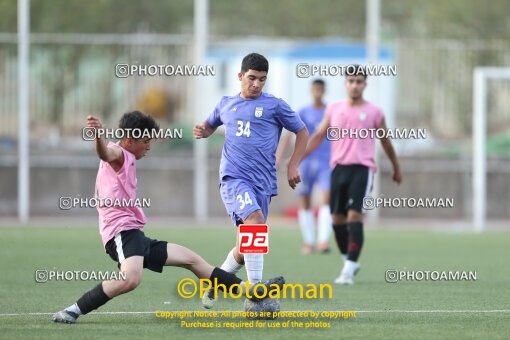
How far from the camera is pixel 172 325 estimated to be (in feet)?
28.7

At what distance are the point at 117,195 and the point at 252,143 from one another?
140cm

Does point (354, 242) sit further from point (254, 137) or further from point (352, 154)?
point (254, 137)

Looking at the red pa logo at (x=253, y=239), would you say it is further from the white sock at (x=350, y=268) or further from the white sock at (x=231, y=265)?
the white sock at (x=350, y=268)

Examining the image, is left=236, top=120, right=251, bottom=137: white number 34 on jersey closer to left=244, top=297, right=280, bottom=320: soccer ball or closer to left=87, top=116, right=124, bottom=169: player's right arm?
left=87, top=116, right=124, bottom=169: player's right arm

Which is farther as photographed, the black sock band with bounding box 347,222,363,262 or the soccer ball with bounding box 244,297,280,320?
the black sock band with bounding box 347,222,363,262

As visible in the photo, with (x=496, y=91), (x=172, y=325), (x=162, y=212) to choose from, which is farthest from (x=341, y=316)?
(x=496, y=91)

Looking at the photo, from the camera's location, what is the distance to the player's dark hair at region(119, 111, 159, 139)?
29.2 ft

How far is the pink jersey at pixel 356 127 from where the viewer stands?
1264 centimetres

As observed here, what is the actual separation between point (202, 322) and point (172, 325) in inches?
10.8

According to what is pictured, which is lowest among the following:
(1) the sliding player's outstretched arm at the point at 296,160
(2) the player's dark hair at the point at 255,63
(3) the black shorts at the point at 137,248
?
(3) the black shorts at the point at 137,248

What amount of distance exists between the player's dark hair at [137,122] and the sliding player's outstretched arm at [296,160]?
1342mm

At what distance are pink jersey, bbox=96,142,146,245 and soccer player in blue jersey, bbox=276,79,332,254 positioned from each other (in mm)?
7318

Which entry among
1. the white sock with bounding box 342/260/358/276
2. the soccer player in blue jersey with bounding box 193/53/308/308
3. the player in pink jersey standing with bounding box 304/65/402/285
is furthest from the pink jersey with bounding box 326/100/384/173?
the soccer player in blue jersey with bounding box 193/53/308/308

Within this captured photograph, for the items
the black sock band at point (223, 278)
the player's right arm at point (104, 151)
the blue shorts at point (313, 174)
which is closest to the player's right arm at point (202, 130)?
the player's right arm at point (104, 151)
